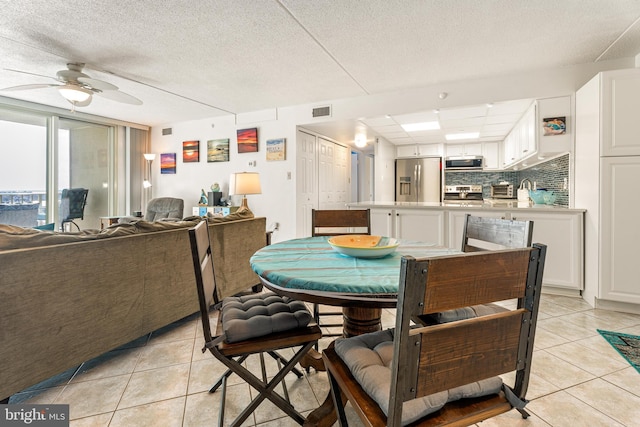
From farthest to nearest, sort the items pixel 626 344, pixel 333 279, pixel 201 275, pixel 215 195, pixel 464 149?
pixel 464 149 < pixel 215 195 < pixel 626 344 < pixel 201 275 < pixel 333 279

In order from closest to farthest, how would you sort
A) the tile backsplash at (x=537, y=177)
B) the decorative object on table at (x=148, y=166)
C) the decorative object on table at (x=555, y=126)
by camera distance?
the decorative object on table at (x=555, y=126) < the tile backsplash at (x=537, y=177) < the decorative object on table at (x=148, y=166)

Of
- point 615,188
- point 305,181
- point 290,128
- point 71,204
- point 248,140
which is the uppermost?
point 290,128

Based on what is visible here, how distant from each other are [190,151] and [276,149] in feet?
6.51

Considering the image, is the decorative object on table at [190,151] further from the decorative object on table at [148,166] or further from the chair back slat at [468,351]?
the chair back slat at [468,351]

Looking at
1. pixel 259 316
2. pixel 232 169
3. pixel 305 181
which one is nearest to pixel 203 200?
pixel 232 169

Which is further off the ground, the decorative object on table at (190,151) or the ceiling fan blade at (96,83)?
the ceiling fan blade at (96,83)

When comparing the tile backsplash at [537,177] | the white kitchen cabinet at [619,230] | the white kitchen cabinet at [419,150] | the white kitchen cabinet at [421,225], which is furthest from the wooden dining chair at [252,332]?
the white kitchen cabinet at [419,150]

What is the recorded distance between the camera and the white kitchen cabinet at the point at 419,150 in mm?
6352

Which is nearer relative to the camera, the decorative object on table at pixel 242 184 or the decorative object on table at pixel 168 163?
the decorative object on table at pixel 242 184

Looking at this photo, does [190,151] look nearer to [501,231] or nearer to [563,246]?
[501,231]

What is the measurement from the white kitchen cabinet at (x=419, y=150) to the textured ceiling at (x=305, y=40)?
8.79ft

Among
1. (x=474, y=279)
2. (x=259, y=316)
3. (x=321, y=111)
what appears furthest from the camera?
(x=321, y=111)

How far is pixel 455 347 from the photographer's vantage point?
74 centimetres

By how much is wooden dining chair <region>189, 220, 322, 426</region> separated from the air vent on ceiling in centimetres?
352
